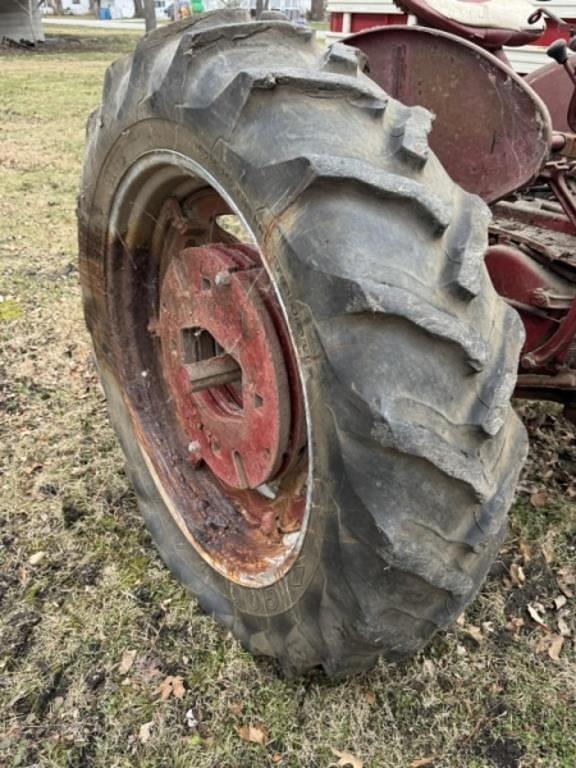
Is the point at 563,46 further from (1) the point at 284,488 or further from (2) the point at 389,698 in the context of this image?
(2) the point at 389,698

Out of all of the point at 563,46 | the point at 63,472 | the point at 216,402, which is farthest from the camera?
the point at 63,472

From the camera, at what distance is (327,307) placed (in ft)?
4.08

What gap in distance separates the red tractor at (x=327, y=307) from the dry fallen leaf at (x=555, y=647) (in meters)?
0.70

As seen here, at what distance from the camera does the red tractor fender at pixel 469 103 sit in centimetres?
176

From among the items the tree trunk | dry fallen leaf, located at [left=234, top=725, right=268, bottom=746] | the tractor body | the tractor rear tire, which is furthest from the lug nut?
the tree trunk

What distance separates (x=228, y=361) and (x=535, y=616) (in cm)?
124

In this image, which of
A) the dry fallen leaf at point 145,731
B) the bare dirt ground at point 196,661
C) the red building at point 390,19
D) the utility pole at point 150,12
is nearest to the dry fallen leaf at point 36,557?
the bare dirt ground at point 196,661

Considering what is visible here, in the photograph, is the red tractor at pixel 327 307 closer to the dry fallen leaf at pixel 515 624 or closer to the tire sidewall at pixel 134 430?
the tire sidewall at pixel 134 430

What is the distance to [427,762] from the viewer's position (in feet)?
5.87

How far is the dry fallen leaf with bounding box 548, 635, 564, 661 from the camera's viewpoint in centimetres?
208

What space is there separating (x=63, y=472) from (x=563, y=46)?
7.11ft

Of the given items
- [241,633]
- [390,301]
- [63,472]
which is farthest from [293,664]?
[63,472]

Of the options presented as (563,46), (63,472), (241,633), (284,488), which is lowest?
(63,472)

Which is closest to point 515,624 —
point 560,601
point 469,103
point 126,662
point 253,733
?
point 560,601
